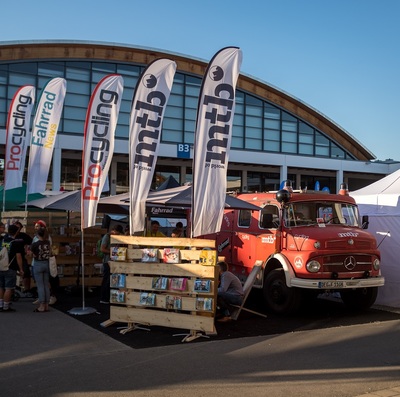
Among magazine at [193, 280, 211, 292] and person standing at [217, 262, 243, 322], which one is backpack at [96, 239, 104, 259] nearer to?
person standing at [217, 262, 243, 322]

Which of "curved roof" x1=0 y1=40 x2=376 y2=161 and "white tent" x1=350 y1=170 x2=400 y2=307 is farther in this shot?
"curved roof" x1=0 y1=40 x2=376 y2=161

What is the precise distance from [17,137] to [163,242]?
315 inches

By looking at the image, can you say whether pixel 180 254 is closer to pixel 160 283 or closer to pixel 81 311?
pixel 160 283

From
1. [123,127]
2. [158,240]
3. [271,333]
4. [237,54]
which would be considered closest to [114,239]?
[158,240]

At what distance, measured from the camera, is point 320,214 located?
1055 cm

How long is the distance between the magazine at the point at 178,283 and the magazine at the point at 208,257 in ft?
1.41

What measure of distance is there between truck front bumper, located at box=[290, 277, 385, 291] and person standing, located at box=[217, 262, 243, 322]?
40.6 inches

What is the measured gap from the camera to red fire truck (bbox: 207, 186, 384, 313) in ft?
31.5

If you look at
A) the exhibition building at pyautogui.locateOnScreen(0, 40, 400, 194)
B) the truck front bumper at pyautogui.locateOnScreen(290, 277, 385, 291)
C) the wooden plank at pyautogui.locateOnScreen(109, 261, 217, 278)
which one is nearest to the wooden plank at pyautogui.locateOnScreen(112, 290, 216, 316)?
the wooden plank at pyautogui.locateOnScreen(109, 261, 217, 278)

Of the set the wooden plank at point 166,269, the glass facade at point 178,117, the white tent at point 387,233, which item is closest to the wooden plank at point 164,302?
the wooden plank at point 166,269

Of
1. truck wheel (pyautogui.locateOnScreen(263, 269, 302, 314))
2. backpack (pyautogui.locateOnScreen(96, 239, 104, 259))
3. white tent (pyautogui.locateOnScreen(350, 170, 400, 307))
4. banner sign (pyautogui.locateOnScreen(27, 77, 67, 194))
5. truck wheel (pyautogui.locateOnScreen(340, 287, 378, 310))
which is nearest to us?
truck wheel (pyautogui.locateOnScreen(263, 269, 302, 314))

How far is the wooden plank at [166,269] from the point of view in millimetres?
8047

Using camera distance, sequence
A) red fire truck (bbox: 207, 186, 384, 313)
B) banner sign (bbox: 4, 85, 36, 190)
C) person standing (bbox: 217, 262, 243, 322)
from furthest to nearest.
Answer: banner sign (bbox: 4, 85, 36, 190), red fire truck (bbox: 207, 186, 384, 313), person standing (bbox: 217, 262, 243, 322)

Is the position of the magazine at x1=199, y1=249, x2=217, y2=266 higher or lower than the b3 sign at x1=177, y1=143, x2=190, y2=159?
lower
